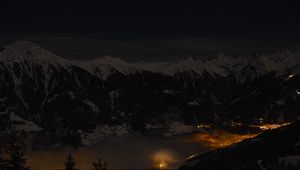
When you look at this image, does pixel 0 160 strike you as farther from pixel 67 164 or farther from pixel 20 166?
pixel 67 164

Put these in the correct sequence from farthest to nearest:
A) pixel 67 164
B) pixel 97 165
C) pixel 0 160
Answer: pixel 97 165
pixel 67 164
pixel 0 160

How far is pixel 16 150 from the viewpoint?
43.2 metres

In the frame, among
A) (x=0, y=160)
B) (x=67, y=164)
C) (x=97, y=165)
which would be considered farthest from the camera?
(x=97, y=165)

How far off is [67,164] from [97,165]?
9.60 m

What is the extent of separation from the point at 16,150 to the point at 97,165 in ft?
61.3

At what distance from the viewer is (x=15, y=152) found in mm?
43219

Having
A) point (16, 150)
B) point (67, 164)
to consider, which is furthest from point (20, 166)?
point (67, 164)

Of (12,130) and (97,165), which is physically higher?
(12,130)

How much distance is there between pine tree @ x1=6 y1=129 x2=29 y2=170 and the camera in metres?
42.8

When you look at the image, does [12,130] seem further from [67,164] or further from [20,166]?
[67,164]

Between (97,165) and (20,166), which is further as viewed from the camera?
(97,165)

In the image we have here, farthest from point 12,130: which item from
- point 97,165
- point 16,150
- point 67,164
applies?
point 97,165

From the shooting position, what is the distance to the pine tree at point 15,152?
4275 centimetres

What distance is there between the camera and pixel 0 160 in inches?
1660
